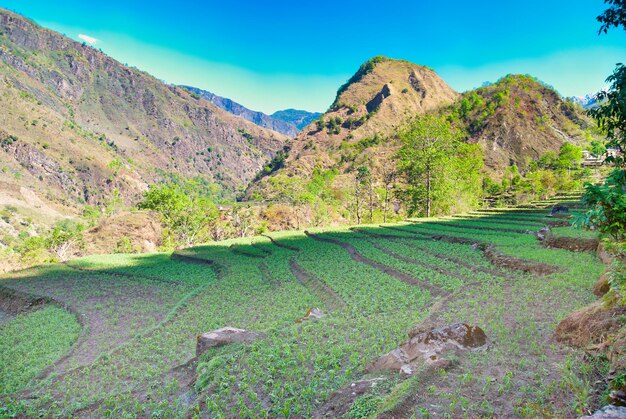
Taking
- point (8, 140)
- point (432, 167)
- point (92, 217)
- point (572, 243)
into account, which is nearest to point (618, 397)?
point (572, 243)

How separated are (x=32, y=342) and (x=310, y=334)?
1461cm

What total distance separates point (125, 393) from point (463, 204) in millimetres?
66054

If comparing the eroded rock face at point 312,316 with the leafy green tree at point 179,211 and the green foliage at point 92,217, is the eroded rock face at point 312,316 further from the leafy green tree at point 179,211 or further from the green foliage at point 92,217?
the green foliage at point 92,217

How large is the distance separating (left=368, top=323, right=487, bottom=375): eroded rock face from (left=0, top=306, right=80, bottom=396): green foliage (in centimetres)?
→ 1265

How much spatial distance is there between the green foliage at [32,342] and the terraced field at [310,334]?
104 millimetres

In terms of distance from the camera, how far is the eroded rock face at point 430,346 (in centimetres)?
827

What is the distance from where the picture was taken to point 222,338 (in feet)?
38.9

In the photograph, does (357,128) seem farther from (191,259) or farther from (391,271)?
(391,271)

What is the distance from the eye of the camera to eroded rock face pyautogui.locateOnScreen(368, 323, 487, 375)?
8.27 m

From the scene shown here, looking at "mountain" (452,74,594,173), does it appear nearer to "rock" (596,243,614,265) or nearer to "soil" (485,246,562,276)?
"soil" (485,246,562,276)

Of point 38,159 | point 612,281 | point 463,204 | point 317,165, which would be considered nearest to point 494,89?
point 317,165

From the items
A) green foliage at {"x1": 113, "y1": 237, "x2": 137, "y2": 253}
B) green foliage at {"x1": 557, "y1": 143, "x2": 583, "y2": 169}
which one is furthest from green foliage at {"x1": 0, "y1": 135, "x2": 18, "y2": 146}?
green foliage at {"x1": 557, "y1": 143, "x2": 583, "y2": 169}

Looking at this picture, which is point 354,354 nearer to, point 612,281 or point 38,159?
point 612,281

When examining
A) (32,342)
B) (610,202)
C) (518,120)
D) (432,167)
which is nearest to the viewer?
(610,202)
